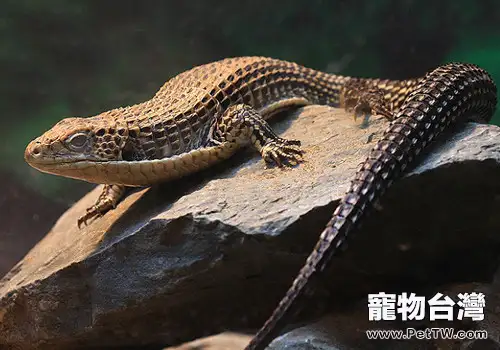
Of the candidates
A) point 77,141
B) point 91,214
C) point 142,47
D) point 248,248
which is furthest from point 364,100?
point 142,47

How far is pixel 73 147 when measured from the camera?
2.88m

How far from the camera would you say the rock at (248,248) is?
2.34 m

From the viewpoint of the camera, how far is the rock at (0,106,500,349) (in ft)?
7.68

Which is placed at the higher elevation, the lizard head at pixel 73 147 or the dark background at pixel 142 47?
the dark background at pixel 142 47

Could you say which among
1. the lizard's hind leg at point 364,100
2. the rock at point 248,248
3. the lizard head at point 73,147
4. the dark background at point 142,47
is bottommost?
the rock at point 248,248

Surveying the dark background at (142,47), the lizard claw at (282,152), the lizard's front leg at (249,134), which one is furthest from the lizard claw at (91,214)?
the dark background at (142,47)

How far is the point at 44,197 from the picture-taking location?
5020 mm

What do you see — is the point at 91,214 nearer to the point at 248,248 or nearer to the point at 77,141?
the point at 77,141

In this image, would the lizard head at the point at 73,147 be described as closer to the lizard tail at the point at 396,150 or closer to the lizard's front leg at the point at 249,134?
the lizard's front leg at the point at 249,134

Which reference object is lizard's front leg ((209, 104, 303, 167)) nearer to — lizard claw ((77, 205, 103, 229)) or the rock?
the rock

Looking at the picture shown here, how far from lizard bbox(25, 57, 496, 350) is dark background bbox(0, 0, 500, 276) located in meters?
0.61

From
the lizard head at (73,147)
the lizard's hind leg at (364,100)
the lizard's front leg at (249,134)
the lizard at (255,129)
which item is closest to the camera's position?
the lizard at (255,129)

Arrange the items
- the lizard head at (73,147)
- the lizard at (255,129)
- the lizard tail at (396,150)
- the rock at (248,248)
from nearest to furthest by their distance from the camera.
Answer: the lizard tail at (396,150) < the lizard at (255,129) < the rock at (248,248) < the lizard head at (73,147)

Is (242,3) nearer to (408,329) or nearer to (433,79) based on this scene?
(433,79)
